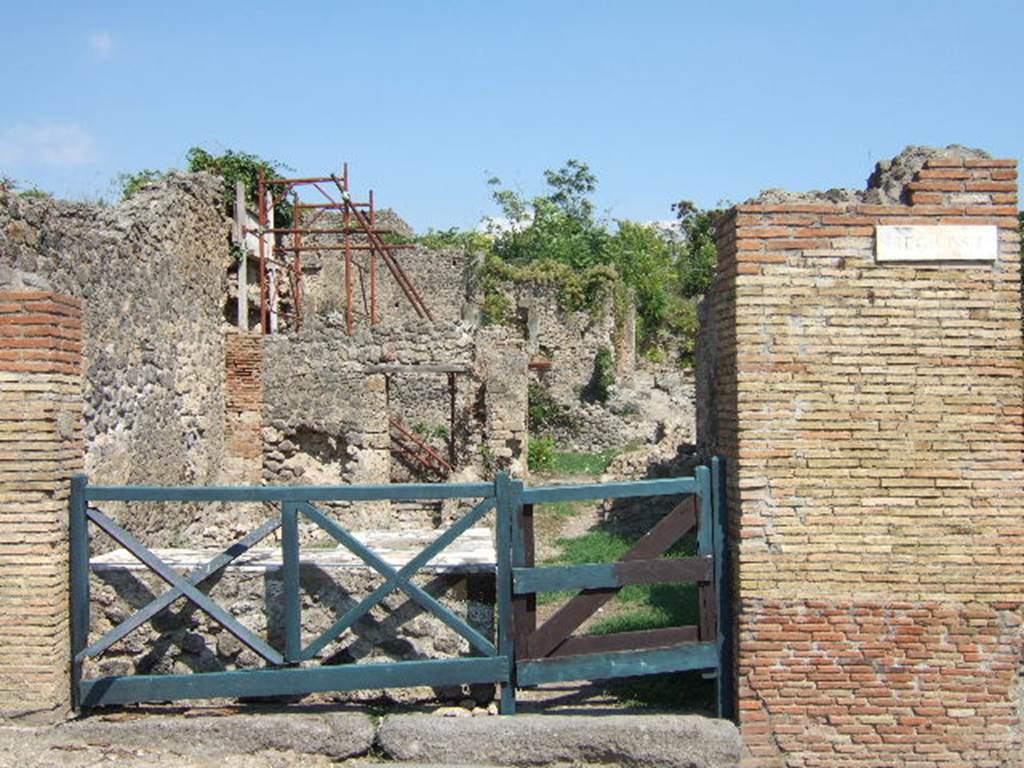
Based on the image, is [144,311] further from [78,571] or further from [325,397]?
[78,571]

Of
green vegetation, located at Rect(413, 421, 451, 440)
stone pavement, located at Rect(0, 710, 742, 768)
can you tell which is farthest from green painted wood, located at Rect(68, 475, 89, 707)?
green vegetation, located at Rect(413, 421, 451, 440)

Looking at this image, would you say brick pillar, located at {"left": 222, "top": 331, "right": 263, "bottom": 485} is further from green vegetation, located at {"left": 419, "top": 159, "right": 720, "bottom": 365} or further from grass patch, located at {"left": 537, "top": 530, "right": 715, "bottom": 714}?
green vegetation, located at {"left": 419, "top": 159, "right": 720, "bottom": 365}

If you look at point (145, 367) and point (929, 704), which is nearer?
point (929, 704)

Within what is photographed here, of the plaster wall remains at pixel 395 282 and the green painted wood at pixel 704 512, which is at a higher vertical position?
the plaster wall remains at pixel 395 282

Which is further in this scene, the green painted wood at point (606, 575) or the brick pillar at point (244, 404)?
the brick pillar at point (244, 404)

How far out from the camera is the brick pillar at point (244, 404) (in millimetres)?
12047

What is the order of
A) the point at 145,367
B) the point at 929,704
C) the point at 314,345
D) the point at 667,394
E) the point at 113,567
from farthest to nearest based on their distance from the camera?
the point at 667,394 < the point at 314,345 < the point at 145,367 < the point at 113,567 < the point at 929,704

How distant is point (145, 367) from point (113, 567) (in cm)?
405

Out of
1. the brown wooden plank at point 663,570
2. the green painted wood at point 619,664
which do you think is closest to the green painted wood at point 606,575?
the brown wooden plank at point 663,570

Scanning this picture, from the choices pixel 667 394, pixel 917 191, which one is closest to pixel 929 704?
pixel 917 191

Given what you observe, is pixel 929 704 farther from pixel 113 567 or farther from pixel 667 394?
pixel 667 394

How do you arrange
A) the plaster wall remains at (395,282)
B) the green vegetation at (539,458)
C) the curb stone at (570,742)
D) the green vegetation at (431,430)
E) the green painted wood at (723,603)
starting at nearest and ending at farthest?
the curb stone at (570,742)
the green painted wood at (723,603)
the green vegetation at (539,458)
the green vegetation at (431,430)
the plaster wall remains at (395,282)

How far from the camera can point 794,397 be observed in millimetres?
5109

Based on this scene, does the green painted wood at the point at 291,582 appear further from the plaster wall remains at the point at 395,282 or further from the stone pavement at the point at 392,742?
the plaster wall remains at the point at 395,282
